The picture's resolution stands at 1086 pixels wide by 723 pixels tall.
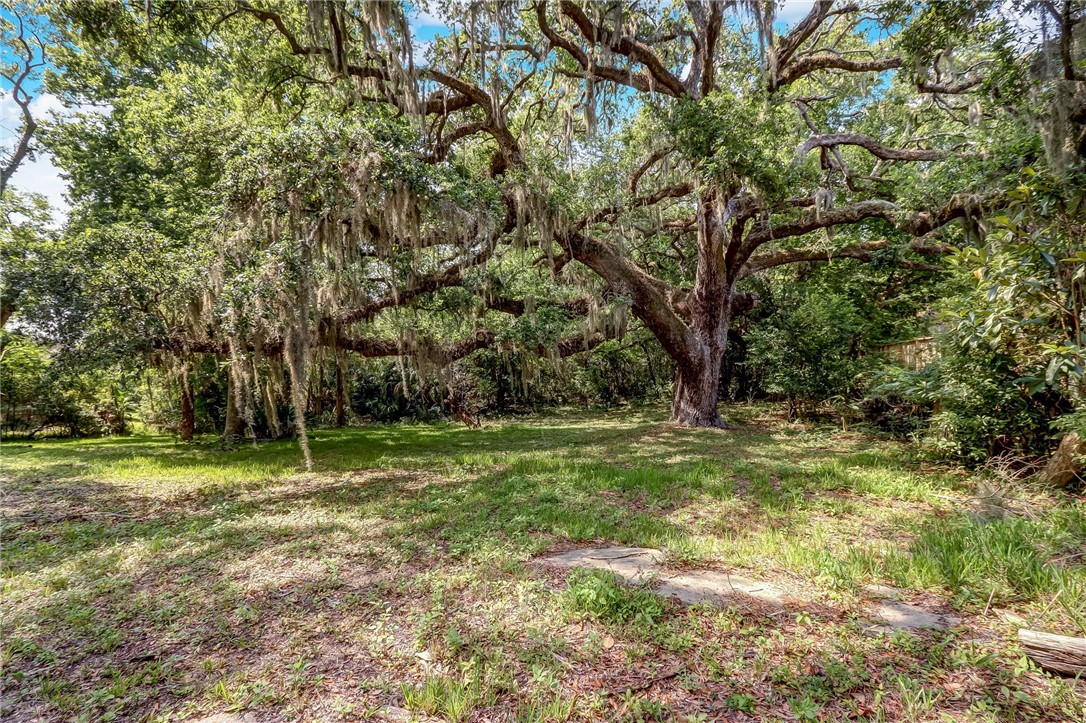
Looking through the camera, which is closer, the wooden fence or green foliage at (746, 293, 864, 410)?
the wooden fence

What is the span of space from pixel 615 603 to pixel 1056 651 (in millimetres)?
1822

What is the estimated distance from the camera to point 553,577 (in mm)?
2836

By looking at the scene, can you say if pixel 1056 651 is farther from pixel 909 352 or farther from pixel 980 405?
pixel 909 352

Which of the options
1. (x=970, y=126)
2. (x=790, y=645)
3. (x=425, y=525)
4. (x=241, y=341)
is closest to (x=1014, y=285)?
(x=790, y=645)

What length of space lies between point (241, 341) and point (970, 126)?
11825 millimetres

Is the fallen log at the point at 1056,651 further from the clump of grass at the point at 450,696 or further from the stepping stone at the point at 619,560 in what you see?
the clump of grass at the point at 450,696

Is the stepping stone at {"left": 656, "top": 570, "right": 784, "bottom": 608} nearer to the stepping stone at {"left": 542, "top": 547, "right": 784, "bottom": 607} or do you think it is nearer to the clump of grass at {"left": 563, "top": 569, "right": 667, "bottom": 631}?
the stepping stone at {"left": 542, "top": 547, "right": 784, "bottom": 607}

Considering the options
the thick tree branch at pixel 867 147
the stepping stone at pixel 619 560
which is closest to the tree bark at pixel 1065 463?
the stepping stone at pixel 619 560

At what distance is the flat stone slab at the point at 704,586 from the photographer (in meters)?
2.21

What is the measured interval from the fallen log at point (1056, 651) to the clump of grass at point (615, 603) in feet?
4.96

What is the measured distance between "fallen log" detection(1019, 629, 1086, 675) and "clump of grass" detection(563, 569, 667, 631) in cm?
151

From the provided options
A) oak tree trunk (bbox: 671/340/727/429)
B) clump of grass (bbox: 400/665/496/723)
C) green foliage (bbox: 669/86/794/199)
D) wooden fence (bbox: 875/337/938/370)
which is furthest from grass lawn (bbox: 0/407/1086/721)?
oak tree trunk (bbox: 671/340/727/429)

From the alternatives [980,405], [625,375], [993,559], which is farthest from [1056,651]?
[625,375]

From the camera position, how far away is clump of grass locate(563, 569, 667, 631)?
231 centimetres
